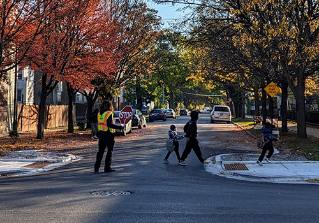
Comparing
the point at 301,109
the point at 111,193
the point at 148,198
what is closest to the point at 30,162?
the point at 111,193

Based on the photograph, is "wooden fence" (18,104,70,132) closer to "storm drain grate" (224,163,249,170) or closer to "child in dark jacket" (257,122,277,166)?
"storm drain grate" (224,163,249,170)

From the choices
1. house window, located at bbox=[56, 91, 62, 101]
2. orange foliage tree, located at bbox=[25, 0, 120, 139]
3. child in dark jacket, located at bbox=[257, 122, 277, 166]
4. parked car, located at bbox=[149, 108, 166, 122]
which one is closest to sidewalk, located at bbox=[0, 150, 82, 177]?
orange foliage tree, located at bbox=[25, 0, 120, 139]

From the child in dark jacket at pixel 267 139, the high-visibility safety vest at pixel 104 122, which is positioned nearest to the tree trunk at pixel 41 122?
the high-visibility safety vest at pixel 104 122

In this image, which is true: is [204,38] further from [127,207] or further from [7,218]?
[7,218]

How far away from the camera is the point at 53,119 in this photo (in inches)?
1283

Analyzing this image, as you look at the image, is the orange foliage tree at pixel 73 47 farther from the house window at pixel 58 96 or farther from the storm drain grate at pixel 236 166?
the house window at pixel 58 96

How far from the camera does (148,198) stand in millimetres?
7508

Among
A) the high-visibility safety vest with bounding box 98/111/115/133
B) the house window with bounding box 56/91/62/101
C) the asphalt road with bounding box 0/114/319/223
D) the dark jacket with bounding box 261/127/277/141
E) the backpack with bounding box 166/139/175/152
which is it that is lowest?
the asphalt road with bounding box 0/114/319/223

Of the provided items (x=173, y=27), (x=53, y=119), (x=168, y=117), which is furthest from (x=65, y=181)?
(x=168, y=117)

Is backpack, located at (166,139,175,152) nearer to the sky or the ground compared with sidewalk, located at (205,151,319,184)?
nearer to the sky

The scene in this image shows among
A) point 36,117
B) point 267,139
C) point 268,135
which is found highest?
point 36,117

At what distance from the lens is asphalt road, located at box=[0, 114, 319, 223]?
6.21 m

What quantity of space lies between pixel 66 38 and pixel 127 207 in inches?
547

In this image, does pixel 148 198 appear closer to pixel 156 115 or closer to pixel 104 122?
pixel 104 122
